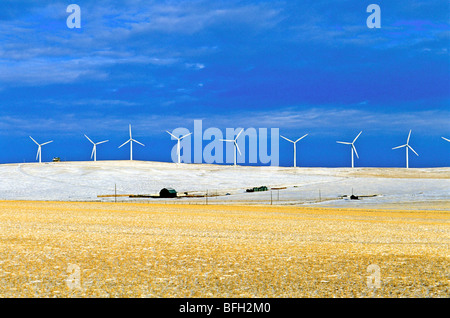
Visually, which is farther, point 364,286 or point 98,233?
point 98,233

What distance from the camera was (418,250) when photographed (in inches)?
726

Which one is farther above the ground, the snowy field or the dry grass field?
the snowy field

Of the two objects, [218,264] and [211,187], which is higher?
[211,187]

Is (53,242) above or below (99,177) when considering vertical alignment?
below

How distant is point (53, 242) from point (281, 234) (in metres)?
10.7

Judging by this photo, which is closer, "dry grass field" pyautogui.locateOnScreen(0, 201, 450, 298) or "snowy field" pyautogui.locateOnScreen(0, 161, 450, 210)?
"dry grass field" pyautogui.locateOnScreen(0, 201, 450, 298)

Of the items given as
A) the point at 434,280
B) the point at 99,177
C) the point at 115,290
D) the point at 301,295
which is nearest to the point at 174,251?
the point at 115,290

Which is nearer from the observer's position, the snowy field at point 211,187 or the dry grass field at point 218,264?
the dry grass field at point 218,264

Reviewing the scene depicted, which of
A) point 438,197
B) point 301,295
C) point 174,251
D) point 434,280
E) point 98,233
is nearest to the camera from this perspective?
point 301,295

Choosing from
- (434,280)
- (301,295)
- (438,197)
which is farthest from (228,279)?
(438,197)

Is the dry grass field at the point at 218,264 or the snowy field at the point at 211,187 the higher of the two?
the snowy field at the point at 211,187

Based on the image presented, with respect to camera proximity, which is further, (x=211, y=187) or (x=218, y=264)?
(x=211, y=187)
